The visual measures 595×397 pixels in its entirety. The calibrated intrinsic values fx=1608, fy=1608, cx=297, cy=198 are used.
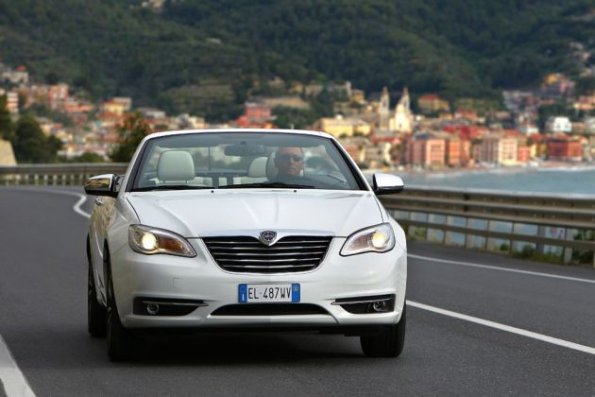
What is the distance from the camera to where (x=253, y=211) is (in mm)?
8656

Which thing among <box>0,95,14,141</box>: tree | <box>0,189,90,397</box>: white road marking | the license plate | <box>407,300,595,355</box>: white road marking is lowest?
<box>0,95,14,141</box>: tree

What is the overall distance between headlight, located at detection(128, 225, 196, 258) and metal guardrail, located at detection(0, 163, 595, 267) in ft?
37.0

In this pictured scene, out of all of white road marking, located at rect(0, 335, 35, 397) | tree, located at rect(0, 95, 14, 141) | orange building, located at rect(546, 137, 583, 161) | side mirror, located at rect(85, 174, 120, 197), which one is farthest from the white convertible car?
orange building, located at rect(546, 137, 583, 161)

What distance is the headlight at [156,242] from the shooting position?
333 inches

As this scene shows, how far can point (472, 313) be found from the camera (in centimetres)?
1231

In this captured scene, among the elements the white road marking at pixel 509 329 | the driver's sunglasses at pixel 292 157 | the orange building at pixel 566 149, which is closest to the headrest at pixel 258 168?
the driver's sunglasses at pixel 292 157

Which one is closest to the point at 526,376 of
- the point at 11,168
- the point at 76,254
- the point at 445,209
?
the point at 76,254

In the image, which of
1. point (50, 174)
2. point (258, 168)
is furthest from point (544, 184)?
point (258, 168)

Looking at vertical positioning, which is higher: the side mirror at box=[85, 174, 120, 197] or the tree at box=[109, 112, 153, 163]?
the side mirror at box=[85, 174, 120, 197]

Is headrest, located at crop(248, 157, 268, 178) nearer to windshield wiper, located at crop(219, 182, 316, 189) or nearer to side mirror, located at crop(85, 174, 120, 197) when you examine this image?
windshield wiper, located at crop(219, 182, 316, 189)

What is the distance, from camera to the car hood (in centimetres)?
848

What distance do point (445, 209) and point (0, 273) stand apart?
9.00 metres

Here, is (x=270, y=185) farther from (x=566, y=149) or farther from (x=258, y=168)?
(x=566, y=149)

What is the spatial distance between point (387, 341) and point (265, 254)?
3.53 ft
